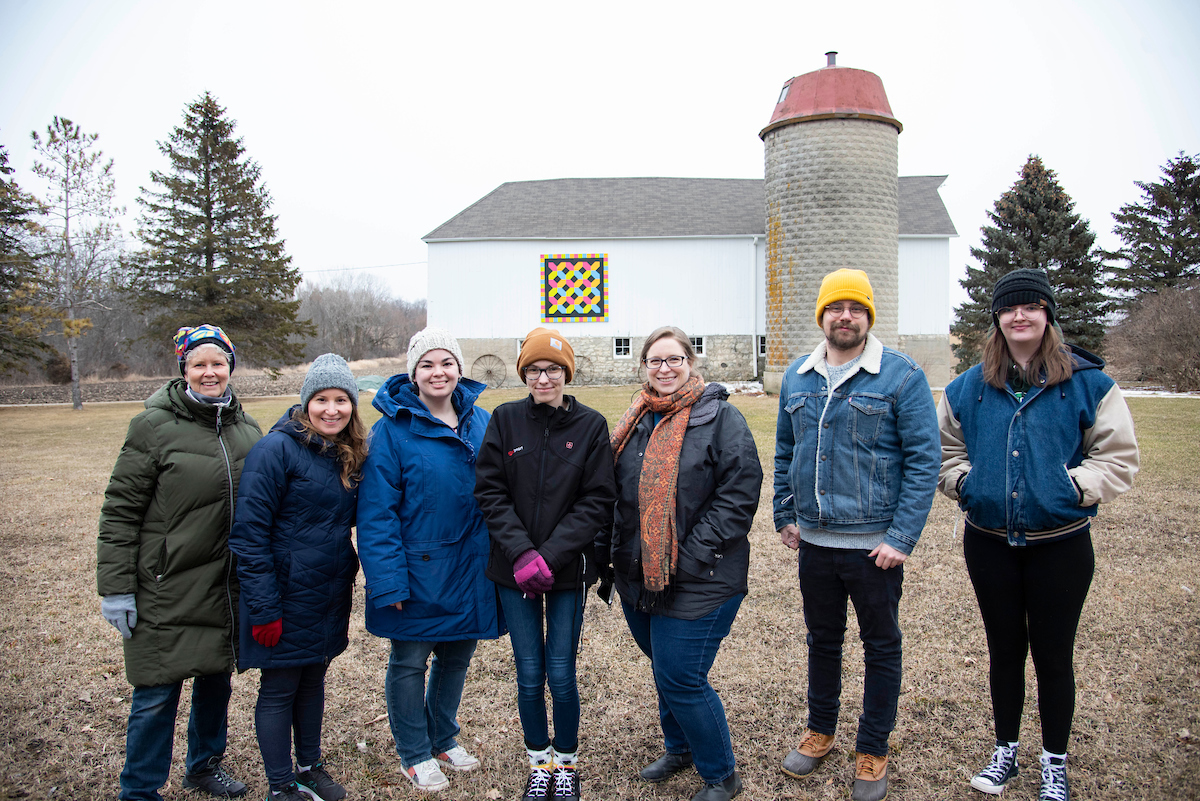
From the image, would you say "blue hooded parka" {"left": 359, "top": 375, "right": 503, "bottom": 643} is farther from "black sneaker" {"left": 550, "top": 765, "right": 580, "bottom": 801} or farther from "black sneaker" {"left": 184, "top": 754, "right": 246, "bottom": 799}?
"black sneaker" {"left": 184, "top": 754, "right": 246, "bottom": 799}

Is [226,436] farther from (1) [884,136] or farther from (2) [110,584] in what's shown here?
(1) [884,136]

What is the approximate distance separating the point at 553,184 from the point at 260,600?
97.0 feet

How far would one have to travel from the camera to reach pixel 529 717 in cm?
282

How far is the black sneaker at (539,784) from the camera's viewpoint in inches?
112

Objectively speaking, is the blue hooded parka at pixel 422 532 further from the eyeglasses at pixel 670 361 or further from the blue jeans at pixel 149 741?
the eyeglasses at pixel 670 361

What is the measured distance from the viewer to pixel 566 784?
2857 millimetres

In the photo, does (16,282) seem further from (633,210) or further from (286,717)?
(286,717)

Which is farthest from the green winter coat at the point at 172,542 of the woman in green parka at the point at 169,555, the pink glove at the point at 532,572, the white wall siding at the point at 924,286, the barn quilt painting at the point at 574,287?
the white wall siding at the point at 924,286

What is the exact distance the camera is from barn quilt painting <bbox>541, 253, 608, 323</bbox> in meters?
26.4

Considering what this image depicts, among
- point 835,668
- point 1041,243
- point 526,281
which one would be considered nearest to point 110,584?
point 835,668

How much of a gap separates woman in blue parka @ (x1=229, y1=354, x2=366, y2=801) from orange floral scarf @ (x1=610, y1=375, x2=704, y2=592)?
3.67ft

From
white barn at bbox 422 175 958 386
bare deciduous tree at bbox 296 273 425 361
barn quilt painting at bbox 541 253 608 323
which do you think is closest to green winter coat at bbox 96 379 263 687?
white barn at bbox 422 175 958 386

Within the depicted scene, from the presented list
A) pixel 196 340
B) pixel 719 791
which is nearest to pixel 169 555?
pixel 196 340

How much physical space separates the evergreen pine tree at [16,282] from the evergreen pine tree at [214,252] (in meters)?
3.55
